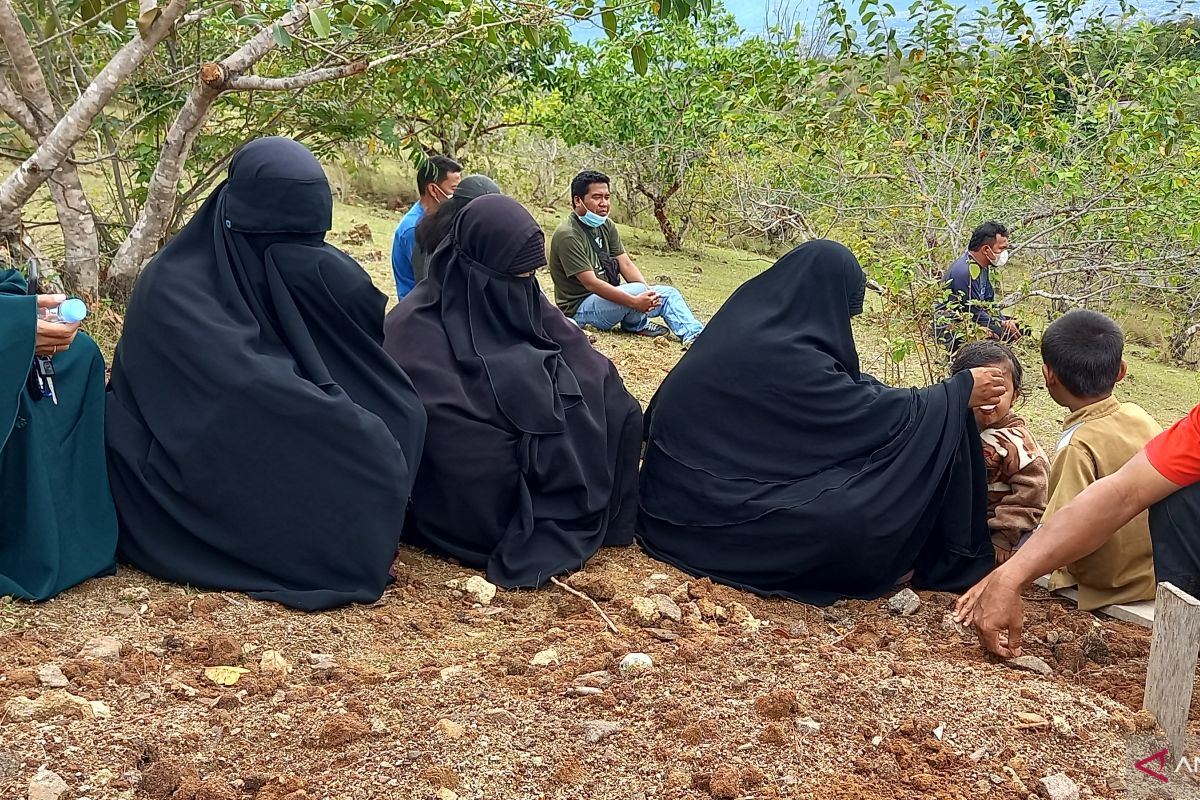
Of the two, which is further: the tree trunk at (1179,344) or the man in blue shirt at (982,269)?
the tree trunk at (1179,344)

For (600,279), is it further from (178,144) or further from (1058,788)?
(1058,788)

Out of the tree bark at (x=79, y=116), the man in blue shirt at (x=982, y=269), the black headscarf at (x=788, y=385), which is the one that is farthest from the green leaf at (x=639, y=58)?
the man in blue shirt at (x=982, y=269)

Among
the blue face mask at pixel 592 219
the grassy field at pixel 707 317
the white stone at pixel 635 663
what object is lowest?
the grassy field at pixel 707 317

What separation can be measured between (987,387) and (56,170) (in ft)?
11.7

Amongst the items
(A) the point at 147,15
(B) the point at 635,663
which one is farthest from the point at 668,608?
(A) the point at 147,15

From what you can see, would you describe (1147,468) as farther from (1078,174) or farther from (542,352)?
(1078,174)

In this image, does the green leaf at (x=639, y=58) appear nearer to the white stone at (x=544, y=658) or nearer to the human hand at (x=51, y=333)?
the human hand at (x=51, y=333)

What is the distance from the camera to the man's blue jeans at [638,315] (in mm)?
7215

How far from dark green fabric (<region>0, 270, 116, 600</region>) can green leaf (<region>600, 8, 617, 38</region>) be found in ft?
7.76

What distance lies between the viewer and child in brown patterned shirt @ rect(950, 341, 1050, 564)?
3666 millimetres

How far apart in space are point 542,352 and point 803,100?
3544mm

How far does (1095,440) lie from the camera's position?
10.9 feet

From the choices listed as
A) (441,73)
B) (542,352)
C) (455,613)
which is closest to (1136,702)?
(455,613)

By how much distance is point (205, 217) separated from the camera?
3178mm
